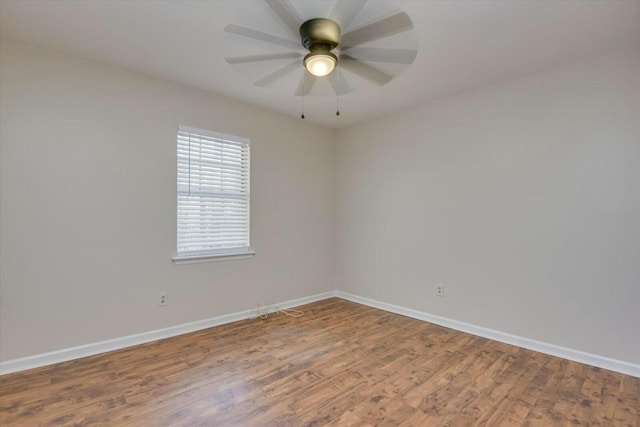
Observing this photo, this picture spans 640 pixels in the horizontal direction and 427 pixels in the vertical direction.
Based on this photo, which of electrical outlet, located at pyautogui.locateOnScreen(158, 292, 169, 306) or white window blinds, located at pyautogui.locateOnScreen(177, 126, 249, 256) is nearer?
electrical outlet, located at pyautogui.locateOnScreen(158, 292, 169, 306)

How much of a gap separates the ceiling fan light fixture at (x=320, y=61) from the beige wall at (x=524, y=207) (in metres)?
1.89

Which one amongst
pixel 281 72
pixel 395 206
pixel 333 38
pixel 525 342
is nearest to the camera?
pixel 333 38

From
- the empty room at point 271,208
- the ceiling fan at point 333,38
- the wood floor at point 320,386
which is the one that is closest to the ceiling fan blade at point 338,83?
the empty room at point 271,208

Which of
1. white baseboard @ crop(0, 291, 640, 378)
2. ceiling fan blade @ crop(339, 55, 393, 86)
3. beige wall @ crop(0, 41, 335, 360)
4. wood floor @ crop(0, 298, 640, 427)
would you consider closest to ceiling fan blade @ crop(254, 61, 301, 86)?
ceiling fan blade @ crop(339, 55, 393, 86)

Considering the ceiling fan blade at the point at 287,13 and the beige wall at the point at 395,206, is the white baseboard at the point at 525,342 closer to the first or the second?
the beige wall at the point at 395,206

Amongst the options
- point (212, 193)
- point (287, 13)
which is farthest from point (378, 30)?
point (212, 193)

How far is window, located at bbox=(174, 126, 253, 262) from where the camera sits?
3.25 meters

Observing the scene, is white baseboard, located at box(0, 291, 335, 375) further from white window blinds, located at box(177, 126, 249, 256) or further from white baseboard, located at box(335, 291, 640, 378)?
white baseboard, located at box(335, 291, 640, 378)

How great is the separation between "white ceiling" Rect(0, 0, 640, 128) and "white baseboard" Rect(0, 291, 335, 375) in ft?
7.83

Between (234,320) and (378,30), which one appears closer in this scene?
(378,30)

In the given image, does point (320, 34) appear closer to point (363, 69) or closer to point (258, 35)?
point (258, 35)

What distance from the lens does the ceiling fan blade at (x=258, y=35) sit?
211 cm

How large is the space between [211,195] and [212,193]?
0.9 inches

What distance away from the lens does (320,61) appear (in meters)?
2.09
